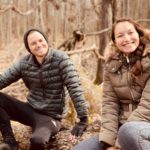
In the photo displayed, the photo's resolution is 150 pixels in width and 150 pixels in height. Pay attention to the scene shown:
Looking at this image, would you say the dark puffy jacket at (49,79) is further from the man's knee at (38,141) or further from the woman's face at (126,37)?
the woman's face at (126,37)

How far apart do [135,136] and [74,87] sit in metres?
1.09

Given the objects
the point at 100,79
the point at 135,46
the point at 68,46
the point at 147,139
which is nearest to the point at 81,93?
the point at 135,46

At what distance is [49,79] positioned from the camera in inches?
148

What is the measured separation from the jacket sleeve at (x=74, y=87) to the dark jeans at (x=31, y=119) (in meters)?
0.27

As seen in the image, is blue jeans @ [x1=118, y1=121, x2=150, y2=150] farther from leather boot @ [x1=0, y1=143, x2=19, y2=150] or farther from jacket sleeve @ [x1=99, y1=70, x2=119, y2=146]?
leather boot @ [x1=0, y1=143, x2=19, y2=150]

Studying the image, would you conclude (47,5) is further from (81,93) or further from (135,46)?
(135,46)

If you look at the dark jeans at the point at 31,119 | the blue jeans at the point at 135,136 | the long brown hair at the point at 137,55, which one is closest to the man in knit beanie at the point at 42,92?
the dark jeans at the point at 31,119

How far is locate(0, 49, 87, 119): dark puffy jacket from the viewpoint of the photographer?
3703 mm

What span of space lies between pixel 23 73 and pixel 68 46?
287cm

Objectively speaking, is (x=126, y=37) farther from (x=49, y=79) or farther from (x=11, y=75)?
(x=11, y=75)

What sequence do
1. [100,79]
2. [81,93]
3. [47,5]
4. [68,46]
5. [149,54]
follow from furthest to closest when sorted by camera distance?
1. [47,5]
2. [100,79]
3. [68,46]
4. [81,93]
5. [149,54]

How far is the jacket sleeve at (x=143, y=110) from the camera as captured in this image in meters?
2.84

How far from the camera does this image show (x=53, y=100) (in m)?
3.80

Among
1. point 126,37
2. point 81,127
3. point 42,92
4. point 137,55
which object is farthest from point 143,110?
point 42,92
